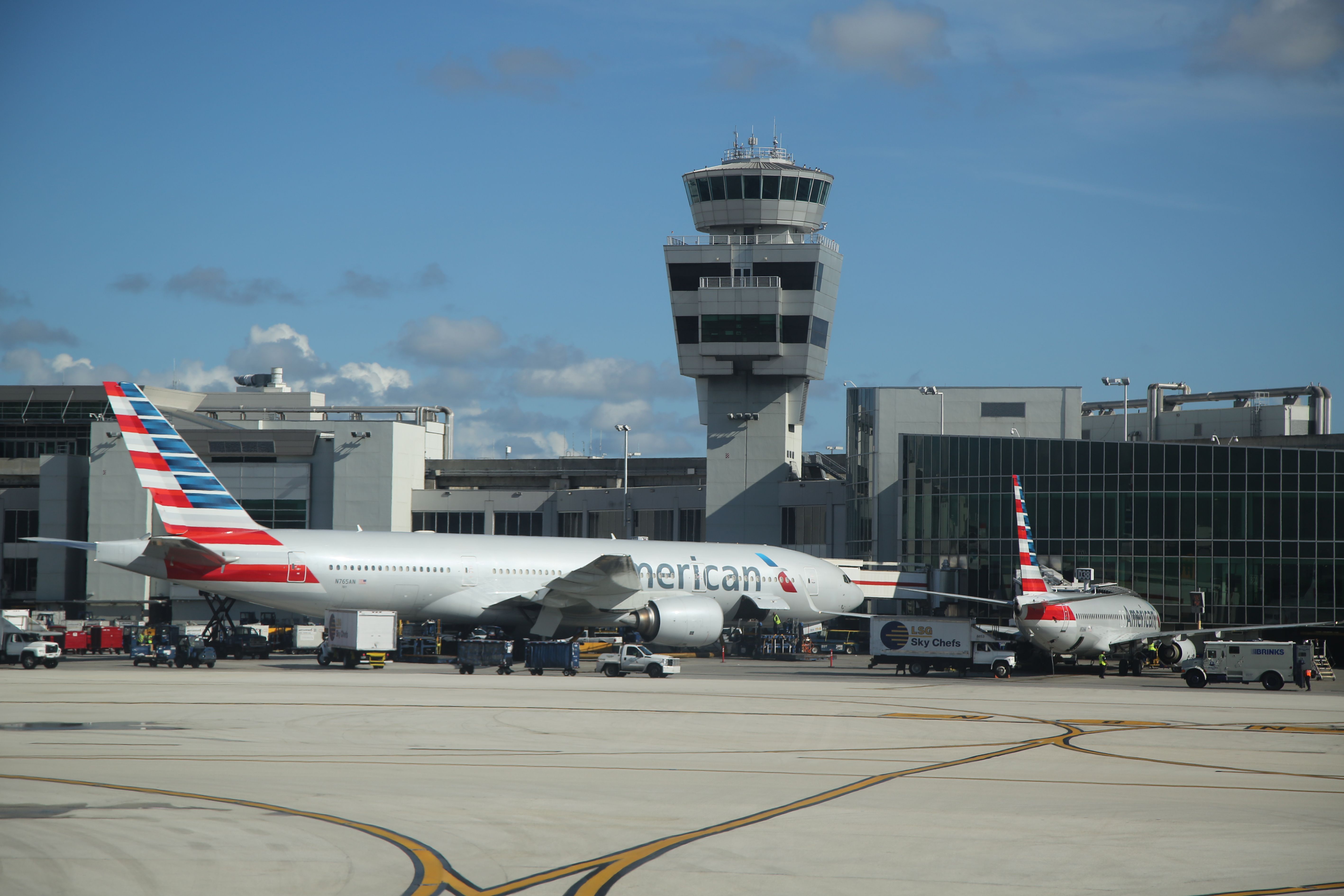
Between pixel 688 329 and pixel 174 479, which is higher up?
pixel 688 329

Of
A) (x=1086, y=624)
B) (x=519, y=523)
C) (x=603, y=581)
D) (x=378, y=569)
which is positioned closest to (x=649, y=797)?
(x=603, y=581)

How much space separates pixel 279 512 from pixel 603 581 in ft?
127

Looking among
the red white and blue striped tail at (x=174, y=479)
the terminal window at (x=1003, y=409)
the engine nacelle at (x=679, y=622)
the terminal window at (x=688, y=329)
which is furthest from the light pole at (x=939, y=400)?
the red white and blue striped tail at (x=174, y=479)

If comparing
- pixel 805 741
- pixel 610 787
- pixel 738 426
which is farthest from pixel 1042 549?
pixel 610 787

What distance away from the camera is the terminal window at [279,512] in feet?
244

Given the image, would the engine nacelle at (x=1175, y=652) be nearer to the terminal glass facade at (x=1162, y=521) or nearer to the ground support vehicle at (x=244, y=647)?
the terminal glass facade at (x=1162, y=521)

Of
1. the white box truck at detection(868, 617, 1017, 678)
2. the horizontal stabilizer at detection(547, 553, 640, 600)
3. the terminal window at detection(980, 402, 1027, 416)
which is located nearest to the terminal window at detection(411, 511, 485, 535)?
the terminal window at detection(980, 402, 1027, 416)

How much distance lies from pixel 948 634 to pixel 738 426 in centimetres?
3507

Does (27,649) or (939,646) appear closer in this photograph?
(27,649)

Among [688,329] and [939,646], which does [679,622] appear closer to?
[939,646]

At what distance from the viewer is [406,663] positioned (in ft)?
148

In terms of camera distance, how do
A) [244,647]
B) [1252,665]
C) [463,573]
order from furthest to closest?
[244,647] → [463,573] → [1252,665]

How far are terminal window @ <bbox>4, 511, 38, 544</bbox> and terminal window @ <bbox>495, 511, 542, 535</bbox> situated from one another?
95.1ft

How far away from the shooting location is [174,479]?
39.5 meters
